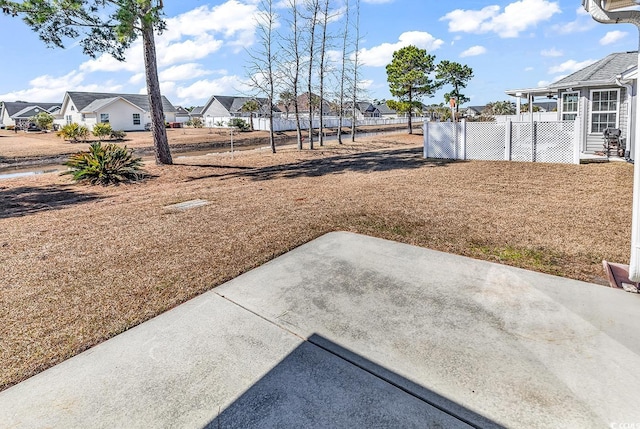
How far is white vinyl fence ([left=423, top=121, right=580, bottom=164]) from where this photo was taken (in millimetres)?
10867

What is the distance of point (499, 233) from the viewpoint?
5098 millimetres

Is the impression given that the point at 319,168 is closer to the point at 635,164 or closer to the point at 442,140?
the point at 442,140

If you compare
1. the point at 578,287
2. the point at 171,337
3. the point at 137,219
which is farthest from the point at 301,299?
the point at 137,219

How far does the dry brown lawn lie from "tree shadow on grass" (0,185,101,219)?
54mm

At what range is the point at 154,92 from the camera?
40.0ft

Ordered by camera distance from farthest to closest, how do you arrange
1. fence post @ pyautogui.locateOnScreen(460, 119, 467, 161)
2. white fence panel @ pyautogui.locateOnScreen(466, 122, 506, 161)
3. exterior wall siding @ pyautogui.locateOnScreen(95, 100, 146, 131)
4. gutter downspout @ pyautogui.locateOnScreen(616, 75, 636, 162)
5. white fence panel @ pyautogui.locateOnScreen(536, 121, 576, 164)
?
exterior wall siding @ pyautogui.locateOnScreen(95, 100, 146, 131), fence post @ pyautogui.locateOnScreen(460, 119, 467, 161), white fence panel @ pyautogui.locateOnScreen(466, 122, 506, 161), white fence panel @ pyautogui.locateOnScreen(536, 121, 576, 164), gutter downspout @ pyautogui.locateOnScreen(616, 75, 636, 162)

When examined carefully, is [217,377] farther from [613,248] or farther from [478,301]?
[613,248]

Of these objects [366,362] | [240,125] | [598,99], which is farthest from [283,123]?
[366,362]

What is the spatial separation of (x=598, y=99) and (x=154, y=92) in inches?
576

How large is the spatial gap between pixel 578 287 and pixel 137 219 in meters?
6.28

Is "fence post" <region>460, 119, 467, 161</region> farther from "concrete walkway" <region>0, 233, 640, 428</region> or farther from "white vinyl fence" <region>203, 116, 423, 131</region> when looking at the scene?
"white vinyl fence" <region>203, 116, 423, 131</region>

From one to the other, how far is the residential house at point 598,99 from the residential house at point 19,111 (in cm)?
6532

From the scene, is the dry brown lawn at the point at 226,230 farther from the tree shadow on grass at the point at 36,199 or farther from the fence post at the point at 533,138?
the fence post at the point at 533,138

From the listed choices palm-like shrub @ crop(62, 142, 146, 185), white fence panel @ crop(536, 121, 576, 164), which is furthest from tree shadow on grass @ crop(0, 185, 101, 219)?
white fence panel @ crop(536, 121, 576, 164)
